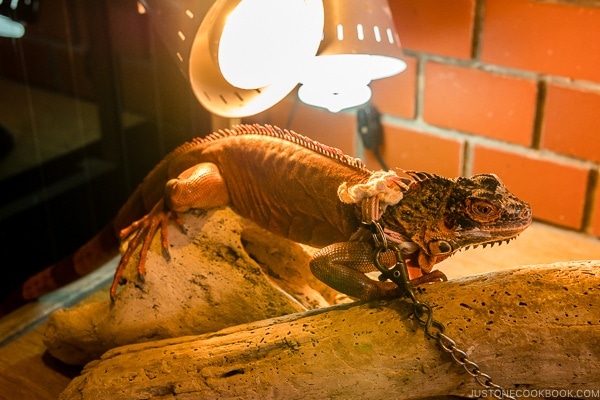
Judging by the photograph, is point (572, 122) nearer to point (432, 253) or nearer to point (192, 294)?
point (432, 253)

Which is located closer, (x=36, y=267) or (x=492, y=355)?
(x=492, y=355)

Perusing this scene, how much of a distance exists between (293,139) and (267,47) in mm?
313

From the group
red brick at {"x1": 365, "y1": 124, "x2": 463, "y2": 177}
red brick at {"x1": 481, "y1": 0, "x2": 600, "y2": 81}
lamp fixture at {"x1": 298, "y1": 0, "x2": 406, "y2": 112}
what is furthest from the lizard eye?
red brick at {"x1": 365, "y1": 124, "x2": 463, "y2": 177}

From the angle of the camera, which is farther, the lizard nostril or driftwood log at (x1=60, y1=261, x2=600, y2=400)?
the lizard nostril

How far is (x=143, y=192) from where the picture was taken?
2.06 m

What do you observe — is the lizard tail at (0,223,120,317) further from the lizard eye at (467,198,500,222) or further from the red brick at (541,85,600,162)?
the red brick at (541,85,600,162)

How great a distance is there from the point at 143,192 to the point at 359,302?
805mm

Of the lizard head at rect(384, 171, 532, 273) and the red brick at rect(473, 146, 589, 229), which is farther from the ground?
the lizard head at rect(384, 171, 532, 273)

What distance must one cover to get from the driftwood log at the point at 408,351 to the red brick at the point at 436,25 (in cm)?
116

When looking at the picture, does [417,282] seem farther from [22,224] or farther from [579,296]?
[22,224]

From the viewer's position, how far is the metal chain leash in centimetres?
138

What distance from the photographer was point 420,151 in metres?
2.64

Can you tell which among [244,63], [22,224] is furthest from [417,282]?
[22,224]

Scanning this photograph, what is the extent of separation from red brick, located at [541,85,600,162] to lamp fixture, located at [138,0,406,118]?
0.82 m
